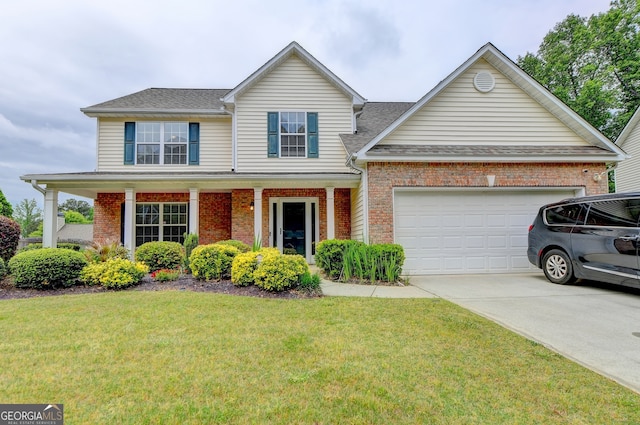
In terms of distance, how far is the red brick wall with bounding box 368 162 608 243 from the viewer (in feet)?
27.9

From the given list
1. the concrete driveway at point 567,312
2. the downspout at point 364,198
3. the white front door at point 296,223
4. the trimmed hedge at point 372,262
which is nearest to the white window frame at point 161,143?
the white front door at point 296,223

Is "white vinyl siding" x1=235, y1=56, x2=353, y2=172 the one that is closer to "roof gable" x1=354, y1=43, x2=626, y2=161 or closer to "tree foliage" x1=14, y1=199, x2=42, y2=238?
"roof gable" x1=354, y1=43, x2=626, y2=161

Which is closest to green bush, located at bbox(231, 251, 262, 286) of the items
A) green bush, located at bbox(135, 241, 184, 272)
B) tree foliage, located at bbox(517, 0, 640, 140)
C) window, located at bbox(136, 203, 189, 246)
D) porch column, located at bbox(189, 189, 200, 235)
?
green bush, located at bbox(135, 241, 184, 272)

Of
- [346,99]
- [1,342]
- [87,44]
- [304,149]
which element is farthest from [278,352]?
[87,44]

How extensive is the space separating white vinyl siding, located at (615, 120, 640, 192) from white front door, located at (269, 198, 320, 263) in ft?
46.6

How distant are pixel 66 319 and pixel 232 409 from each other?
358 centimetres

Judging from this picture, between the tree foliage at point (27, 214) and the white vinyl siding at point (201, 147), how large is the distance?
1891 cm

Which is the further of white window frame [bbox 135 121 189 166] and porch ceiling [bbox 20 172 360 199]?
white window frame [bbox 135 121 189 166]

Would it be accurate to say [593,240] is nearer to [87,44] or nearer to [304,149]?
[304,149]

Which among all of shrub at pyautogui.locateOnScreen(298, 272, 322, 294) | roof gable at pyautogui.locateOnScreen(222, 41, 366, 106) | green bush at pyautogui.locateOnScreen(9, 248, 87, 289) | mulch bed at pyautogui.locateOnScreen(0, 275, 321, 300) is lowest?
mulch bed at pyautogui.locateOnScreen(0, 275, 321, 300)

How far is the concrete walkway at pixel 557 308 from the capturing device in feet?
11.4

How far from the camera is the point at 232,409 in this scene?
2373mm

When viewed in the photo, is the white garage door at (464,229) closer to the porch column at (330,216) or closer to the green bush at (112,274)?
the porch column at (330,216)

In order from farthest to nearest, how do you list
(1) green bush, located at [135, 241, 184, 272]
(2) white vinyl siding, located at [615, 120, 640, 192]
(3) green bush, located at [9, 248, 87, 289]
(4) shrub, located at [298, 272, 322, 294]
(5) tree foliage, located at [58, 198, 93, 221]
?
(5) tree foliage, located at [58, 198, 93, 221] → (2) white vinyl siding, located at [615, 120, 640, 192] → (1) green bush, located at [135, 241, 184, 272] → (3) green bush, located at [9, 248, 87, 289] → (4) shrub, located at [298, 272, 322, 294]
